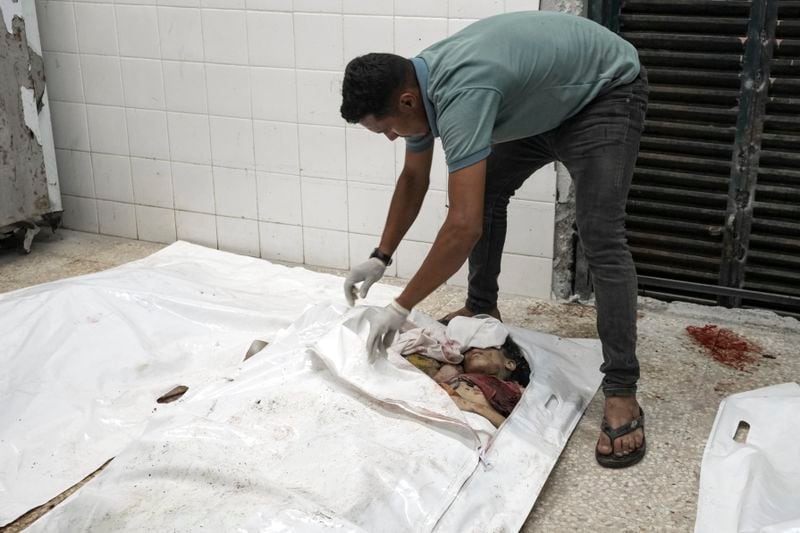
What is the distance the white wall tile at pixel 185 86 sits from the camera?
381 cm

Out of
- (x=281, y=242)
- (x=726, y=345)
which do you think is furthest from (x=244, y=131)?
(x=726, y=345)

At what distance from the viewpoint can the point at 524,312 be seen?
3346 mm

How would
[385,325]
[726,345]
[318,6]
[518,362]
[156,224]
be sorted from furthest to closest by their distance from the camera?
[156,224] < [318,6] < [726,345] < [518,362] < [385,325]

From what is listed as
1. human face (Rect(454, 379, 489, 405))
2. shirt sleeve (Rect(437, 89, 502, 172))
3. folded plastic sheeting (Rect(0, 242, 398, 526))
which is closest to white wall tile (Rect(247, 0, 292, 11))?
folded plastic sheeting (Rect(0, 242, 398, 526))

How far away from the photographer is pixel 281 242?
3.90 meters

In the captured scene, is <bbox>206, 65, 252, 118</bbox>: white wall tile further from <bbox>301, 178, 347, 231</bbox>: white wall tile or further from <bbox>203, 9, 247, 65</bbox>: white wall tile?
<bbox>301, 178, 347, 231</bbox>: white wall tile

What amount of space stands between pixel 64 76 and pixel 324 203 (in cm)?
141

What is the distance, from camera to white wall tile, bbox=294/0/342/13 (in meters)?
3.46

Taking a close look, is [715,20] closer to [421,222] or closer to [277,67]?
[421,222]

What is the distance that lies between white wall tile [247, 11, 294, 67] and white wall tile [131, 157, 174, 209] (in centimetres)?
72

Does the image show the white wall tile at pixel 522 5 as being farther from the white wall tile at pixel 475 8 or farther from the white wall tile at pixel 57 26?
the white wall tile at pixel 57 26

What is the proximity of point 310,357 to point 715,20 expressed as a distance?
177cm

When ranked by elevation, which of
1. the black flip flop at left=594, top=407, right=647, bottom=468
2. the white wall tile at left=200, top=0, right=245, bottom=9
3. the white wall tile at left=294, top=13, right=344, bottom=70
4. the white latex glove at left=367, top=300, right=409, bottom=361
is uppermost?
the white wall tile at left=200, top=0, right=245, bottom=9

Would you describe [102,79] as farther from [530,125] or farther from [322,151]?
[530,125]
